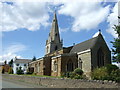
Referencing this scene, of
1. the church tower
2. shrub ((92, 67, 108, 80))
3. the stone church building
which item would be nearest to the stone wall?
shrub ((92, 67, 108, 80))

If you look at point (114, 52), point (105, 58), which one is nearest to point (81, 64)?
point (105, 58)

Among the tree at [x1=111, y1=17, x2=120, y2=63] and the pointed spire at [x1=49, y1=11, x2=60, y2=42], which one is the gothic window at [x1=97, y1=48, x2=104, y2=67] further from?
the pointed spire at [x1=49, y1=11, x2=60, y2=42]

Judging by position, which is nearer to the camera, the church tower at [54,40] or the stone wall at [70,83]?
the stone wall at [70,83]

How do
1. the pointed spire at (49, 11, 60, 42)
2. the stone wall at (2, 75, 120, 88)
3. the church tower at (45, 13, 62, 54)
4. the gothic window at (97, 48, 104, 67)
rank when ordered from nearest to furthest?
the stone wall at (2, 75, 120, 88), the gothic window at (97, 48, 104, 67), the church tower at (45, 13, 62, 54), the pointed spire at (49, 11, 60, 42)

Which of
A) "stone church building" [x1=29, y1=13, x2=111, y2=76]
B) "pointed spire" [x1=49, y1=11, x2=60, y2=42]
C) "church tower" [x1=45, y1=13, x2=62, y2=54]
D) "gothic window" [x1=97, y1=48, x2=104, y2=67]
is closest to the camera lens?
"stone church building" [x1=29, y1=13, x2=111, y2=76]

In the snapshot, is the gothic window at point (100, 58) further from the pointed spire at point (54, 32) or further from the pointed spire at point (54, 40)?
the pointed spire at point (54, 32)

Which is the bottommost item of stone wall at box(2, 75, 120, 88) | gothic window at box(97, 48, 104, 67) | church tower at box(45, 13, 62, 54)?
stone wall at box(2, 75, 120, 88)

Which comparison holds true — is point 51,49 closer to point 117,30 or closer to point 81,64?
point 81,64

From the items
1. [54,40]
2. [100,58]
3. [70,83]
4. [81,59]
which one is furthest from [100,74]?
[54,40]

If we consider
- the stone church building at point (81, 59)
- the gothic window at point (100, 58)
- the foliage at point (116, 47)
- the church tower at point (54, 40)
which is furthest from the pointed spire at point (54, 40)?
the foliage at point (116, 47)

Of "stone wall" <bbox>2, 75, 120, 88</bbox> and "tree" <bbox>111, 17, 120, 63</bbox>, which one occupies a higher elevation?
"tree" <bbox>111, 17, 120, 63</bbox>

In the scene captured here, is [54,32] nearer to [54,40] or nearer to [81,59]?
[54,40]

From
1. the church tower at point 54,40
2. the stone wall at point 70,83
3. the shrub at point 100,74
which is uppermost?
the church tower at point 54,40

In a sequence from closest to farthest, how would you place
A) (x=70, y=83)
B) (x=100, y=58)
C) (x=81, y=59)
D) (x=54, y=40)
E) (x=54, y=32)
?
(x=70, y=83) → (x=100, y=58) → (x=81, y=59) → (x=54, y=40) → (x=54, y=32)
